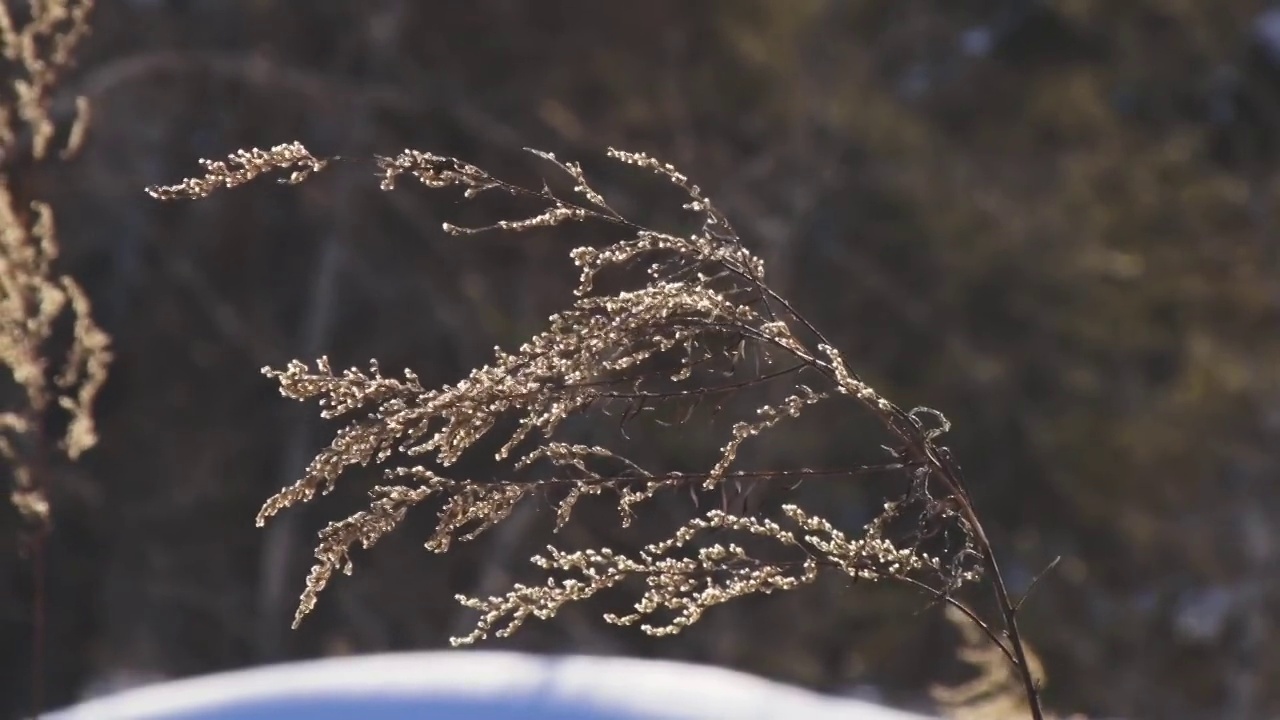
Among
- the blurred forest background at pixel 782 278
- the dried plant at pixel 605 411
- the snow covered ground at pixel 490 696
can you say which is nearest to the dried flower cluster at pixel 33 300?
the snow covered ground at pixel 490 696

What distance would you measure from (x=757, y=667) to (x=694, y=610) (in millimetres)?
8132

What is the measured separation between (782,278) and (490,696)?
6.96 m

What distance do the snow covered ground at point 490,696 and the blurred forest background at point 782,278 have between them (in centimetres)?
611

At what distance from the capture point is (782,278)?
952cm

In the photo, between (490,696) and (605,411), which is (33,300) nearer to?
(490,696)

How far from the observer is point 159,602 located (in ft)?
34.2

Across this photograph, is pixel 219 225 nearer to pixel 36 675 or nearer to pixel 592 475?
pixel 36 675

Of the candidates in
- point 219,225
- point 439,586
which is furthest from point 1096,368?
point 219,225

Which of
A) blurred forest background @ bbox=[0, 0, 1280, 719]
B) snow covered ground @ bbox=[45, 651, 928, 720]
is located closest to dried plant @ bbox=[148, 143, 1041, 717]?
snow covered ground @ bbox=[45, 651, 928, 720]

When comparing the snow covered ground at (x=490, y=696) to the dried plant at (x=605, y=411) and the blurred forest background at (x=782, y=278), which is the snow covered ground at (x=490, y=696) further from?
the blurred forest background at (x=782, y=278)

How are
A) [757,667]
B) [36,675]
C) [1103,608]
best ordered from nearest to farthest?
[36,675], [757,667], [1103,608]

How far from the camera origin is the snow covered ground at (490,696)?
2.62 metres

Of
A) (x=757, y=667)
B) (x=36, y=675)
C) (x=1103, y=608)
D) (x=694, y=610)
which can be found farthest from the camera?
(x=1103, y=608)

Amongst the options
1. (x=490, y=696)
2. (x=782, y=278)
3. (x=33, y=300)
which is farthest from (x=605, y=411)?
(x=782, y=278)
